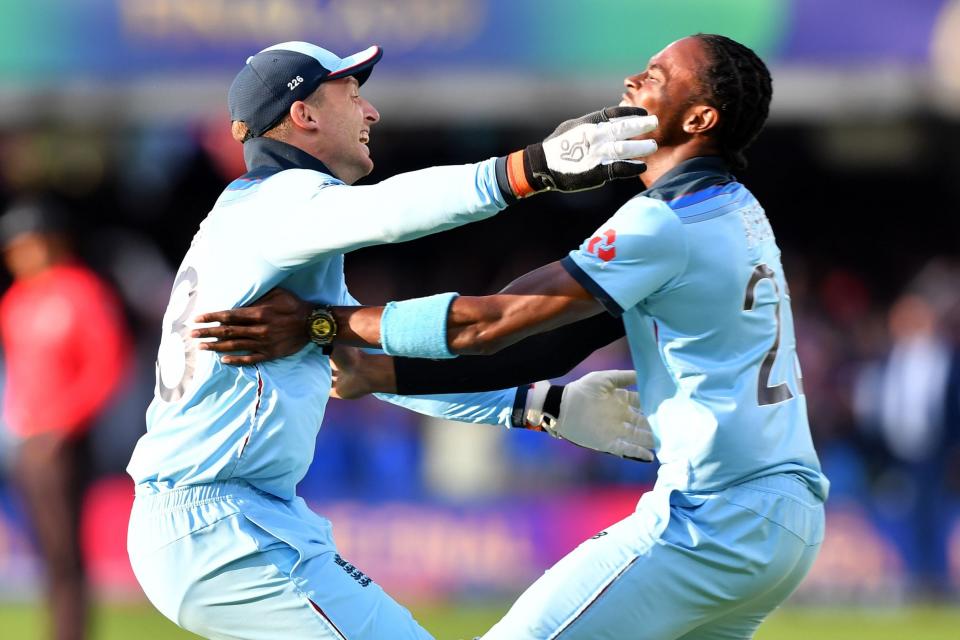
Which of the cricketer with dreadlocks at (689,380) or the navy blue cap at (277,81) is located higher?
the navy blue cap at (277,81)

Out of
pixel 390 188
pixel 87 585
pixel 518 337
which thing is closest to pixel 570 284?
pixel 518 337

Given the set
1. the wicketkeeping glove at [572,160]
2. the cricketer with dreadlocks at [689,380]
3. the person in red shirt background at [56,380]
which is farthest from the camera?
the person in red shirt background at [56,380]

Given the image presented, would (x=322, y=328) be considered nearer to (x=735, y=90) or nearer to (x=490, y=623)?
(x=735, y=90)

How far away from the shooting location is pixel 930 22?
12.9m

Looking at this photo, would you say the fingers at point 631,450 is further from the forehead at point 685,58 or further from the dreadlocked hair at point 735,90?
the forehead at point 685,58

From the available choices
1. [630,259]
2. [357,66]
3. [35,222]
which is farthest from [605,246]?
[35,222]

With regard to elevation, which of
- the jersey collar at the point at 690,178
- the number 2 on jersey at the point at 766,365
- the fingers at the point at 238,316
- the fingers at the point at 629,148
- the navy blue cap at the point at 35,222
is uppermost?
the fingers at the point at 629,148

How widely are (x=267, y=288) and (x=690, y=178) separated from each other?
1.30 m

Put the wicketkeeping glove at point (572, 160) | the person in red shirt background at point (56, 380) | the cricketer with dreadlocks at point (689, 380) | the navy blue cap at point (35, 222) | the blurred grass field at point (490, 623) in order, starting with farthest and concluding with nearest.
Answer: the blurred grass field at point (490, 623), the navy blue cap at point (35, 222), the person in red shirt background at point (56, 380), the cricketer with dreadlocks at point (689, 380), the wicketkeeping glove at point (572, 160)

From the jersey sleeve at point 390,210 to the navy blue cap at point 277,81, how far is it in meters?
0.55

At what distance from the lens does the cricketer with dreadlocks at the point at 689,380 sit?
4316 millimetres

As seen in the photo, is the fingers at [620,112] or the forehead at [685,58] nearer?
the fingers at [620,112]

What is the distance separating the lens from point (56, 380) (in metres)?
9.08

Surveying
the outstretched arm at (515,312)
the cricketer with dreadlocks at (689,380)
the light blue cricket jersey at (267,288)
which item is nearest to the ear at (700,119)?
the cricketer with dreadlocks at (689,380)
